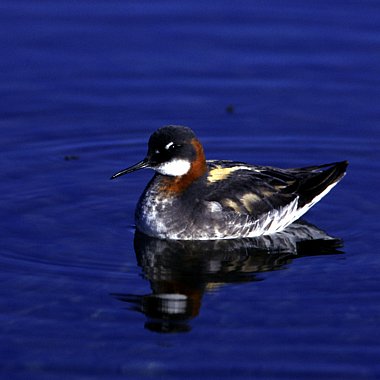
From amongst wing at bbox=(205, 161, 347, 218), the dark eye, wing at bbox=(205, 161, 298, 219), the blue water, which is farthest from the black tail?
the dark eye

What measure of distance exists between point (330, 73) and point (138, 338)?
9.48 meters

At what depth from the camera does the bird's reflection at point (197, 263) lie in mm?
12852

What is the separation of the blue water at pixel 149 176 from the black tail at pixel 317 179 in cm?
38

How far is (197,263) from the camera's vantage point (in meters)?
14.4

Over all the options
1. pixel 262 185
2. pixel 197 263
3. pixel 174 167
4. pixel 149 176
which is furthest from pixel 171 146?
pixel 149 176

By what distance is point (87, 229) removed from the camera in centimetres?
1523

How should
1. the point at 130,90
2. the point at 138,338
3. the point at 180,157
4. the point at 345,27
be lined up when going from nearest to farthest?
the point at 138,338 < the point at 180,157 < the point at 130,90 < the point at 345,27

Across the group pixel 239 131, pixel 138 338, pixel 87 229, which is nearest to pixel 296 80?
pixel 239 131

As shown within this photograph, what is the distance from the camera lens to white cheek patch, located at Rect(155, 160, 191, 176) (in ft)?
49.9

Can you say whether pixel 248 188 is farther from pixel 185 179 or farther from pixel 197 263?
pixel 197 263

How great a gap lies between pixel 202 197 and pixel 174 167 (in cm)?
59

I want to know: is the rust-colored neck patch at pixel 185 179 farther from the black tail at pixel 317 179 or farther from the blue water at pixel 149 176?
the black tail at pixel 317 179

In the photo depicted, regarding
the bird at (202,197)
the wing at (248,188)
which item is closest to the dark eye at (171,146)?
the bird at (202,197)

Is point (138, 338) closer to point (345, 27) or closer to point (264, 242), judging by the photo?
point (264, 242)
